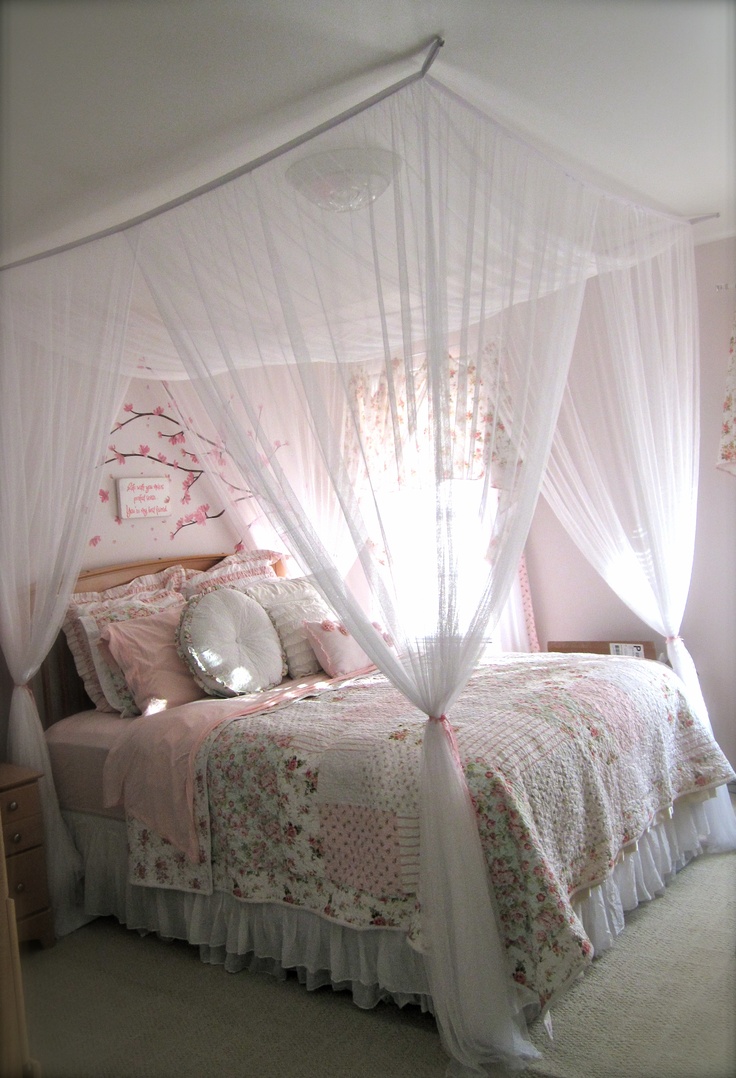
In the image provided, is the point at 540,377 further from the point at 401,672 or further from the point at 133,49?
the point at 133,49

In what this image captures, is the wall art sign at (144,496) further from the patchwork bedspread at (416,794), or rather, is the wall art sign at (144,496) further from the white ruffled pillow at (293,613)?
the patchwork bedspread at (416,794)

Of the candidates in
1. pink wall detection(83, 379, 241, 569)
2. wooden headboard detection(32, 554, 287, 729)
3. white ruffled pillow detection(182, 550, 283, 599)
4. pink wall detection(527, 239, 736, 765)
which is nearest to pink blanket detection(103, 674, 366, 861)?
wooden headboard detection(32, 554, 287, 729)

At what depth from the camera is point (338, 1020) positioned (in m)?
2.54

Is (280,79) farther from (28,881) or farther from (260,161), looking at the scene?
(28,881)

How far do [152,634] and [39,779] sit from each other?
0.70 meters

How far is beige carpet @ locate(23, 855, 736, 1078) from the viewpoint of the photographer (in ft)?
7.39

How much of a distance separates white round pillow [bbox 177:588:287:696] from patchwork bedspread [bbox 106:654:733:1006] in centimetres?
20

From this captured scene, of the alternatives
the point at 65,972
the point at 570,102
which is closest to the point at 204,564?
the point at 65,972

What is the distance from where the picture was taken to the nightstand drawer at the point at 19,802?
3.16m

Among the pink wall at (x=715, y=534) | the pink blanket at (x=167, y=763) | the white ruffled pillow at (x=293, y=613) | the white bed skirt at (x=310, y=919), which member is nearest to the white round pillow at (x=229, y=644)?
the white ruffled pillow at (x=293, y=613)

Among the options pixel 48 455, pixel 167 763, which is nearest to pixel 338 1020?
pixel 167 763

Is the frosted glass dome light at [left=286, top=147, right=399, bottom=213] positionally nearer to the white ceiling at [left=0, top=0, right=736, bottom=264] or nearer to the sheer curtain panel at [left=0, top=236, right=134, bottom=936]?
the white ceiling at [left=0, top=0, right=736, bottom=264]

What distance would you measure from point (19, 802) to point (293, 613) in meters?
1.33

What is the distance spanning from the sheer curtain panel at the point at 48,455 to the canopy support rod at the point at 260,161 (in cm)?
6
